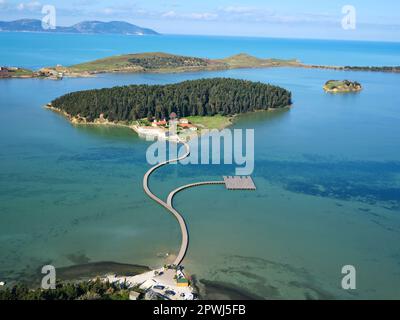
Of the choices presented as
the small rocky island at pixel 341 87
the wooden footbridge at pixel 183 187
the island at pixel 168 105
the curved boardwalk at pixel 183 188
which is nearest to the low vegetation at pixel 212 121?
the island at pixel 168 105

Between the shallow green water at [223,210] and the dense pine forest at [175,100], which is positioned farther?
the dense pine forest at [175,100]

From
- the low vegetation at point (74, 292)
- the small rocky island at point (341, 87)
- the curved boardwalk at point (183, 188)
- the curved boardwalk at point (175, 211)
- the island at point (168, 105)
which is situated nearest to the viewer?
the low vegetation at point (74, 292)

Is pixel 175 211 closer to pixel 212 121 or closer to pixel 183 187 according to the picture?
pixel 183 187

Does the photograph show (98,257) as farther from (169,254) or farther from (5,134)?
(5,134)

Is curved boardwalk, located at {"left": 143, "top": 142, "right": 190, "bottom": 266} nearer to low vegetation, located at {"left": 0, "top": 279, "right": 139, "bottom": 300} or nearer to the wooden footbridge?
the wooden footbridge
